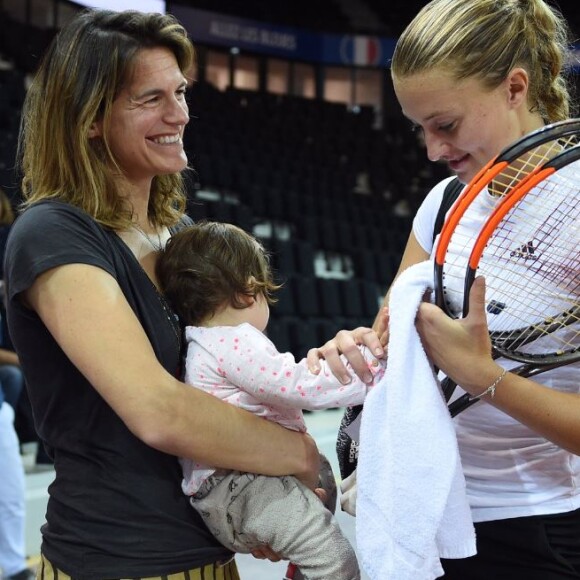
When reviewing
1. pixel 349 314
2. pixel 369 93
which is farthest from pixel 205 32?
pixel 349 314

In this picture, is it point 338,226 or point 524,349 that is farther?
point 338,226

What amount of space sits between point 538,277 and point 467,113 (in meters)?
Result: 0.24

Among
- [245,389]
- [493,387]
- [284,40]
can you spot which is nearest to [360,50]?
[284,40]

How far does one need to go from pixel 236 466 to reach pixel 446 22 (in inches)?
27.9

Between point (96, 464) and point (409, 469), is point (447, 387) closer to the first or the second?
point (409, 469)

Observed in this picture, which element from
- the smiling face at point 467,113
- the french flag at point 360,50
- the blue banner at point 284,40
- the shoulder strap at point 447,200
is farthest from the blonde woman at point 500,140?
the french flag at point 360,50

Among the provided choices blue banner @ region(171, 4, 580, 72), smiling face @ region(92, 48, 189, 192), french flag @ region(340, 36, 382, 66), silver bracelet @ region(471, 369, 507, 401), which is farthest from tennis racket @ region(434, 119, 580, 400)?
french flag @ region(340, 36, 382, 66)

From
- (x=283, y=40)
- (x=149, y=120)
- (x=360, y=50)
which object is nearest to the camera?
(x=149, y=120)

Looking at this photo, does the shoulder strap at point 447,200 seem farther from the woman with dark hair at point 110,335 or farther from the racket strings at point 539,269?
the woman with dark hair at point 110,335

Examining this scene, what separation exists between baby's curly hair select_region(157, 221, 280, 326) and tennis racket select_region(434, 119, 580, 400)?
0.39 meters

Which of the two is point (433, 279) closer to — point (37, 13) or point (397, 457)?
point (397, 457)

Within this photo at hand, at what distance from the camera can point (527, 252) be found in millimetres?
1145

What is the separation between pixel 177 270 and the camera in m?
1.40

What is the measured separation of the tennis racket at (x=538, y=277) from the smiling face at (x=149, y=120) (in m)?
0.58
